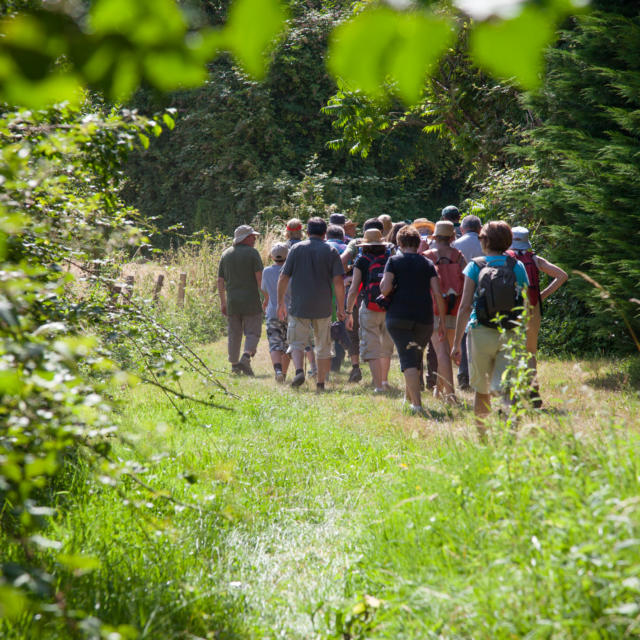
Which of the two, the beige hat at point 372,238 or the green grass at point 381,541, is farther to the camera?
the beige hat at point 372,238

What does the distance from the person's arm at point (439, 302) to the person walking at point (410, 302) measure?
1 centimetres

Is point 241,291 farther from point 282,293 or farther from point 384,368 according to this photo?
point 384,368

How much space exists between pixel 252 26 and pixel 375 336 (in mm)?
7833

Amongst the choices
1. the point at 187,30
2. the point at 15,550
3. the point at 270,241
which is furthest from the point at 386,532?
the point at 270,241

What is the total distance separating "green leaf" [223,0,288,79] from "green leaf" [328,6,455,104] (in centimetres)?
13

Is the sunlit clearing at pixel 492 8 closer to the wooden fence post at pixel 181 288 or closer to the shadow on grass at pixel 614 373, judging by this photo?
the shadow on grass at pixel 614 373

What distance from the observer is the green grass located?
267 cm

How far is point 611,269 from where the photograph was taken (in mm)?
9312

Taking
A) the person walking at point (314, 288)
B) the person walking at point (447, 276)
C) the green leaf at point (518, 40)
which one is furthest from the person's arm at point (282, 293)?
the green leaf at point (518, 40)

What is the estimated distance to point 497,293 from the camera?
5.78 meters

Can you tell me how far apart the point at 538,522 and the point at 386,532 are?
108 centimetres

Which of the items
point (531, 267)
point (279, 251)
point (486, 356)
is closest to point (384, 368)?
point (279, 251)

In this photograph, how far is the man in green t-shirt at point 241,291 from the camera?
11.1 m

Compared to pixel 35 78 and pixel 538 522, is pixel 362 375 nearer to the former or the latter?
pixel 538 522
